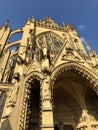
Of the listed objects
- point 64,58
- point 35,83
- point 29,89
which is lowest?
point 29,89

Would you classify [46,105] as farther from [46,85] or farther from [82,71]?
[82,71]

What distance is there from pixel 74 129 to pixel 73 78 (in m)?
3.43

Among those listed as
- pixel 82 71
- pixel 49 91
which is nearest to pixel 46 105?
pixel 49 91

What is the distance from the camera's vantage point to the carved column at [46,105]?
6.16 meters

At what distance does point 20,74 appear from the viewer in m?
8.41

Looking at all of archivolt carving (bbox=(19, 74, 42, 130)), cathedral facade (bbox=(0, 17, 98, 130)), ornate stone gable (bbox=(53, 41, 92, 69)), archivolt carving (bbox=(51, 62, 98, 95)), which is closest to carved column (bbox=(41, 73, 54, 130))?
cathedral facade (bbox=(0, 17, 98, 130))

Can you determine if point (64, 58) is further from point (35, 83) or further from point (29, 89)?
point (29, 89)

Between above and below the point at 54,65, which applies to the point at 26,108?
below

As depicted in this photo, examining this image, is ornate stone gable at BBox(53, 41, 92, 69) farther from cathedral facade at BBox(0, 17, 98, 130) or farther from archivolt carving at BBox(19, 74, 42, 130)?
archivolt carving at BBox(19, 74, 42, 130)

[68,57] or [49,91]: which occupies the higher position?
[68,57]

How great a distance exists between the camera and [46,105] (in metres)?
6.77

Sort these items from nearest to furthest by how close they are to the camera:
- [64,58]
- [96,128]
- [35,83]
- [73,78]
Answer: [35,83], [96,128], [64,58], [73,78]

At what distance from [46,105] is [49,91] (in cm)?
80

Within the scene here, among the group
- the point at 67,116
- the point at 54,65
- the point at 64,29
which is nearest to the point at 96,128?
the point at 67,116
